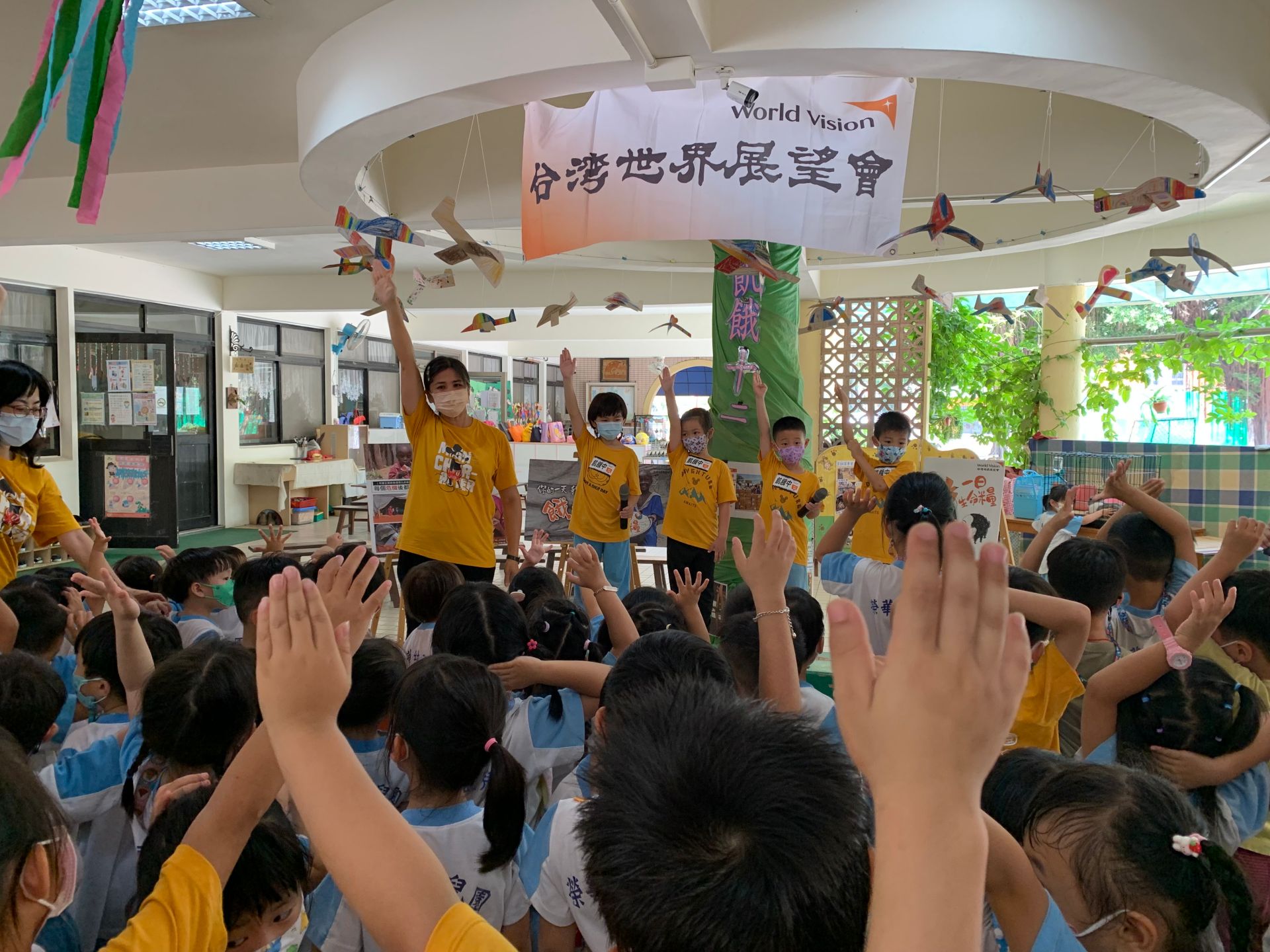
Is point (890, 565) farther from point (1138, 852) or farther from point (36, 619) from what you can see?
point (36, 619)

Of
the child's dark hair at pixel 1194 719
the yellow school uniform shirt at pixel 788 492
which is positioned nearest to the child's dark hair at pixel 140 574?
the yellow school uniform shirt at pixel 788 492

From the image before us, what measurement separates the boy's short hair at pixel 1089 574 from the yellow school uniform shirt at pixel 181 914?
2.01 metres

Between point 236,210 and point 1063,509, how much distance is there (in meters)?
4.86

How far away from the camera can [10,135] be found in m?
1.38

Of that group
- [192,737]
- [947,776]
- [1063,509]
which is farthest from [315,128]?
[947,776]

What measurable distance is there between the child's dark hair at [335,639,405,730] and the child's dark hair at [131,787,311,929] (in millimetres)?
574

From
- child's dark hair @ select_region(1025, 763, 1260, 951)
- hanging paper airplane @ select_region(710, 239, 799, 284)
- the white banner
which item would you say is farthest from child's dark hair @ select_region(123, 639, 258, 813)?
hanging paper airplane @ select_region(710, 239, 799, 284)

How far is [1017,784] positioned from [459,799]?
0.83 meters

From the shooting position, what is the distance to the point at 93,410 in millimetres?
8367

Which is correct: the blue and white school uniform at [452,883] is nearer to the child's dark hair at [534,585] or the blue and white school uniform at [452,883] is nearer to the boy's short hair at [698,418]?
the child's dark hair at [534,585]

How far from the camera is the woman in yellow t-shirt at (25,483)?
2.62 metres

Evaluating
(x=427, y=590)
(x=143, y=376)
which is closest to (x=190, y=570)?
(x=427, y=590)

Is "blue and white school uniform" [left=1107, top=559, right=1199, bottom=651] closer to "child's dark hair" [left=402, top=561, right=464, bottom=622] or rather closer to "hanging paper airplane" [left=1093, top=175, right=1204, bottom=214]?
"hanging paper airplane" [left=1093, top=175, right=1204, bottom=214]

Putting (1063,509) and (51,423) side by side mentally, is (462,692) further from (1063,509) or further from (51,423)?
(51,423)
